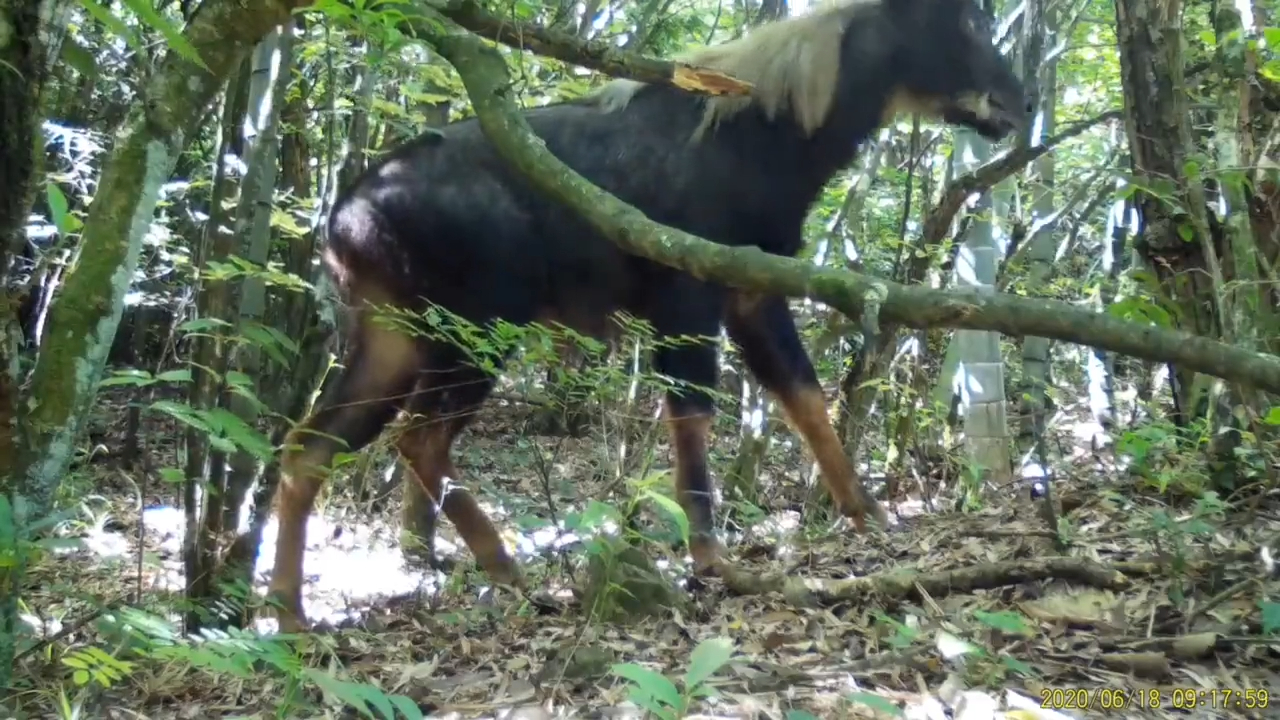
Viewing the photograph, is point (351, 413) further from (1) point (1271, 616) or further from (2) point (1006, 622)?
(1) point (1271, 616)

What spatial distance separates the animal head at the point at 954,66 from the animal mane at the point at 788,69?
0.93ft

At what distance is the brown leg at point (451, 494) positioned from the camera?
408cm

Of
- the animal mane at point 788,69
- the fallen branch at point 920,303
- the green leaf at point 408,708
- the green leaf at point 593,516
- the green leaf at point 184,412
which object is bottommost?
the green leaf at point 408,708

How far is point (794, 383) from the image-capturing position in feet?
15.1

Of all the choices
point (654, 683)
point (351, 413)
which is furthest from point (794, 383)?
point (654, 683)

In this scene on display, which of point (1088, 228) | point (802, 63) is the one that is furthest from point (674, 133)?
point (1088, 228)

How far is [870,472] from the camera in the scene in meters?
6.02

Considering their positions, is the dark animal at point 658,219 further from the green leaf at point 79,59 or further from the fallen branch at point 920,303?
the green leaf at point 79,59

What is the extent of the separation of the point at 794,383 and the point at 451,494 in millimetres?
1617

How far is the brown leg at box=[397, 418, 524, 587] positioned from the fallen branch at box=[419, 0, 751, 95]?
4.89 ft

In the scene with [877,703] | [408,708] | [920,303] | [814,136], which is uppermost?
[814,136]

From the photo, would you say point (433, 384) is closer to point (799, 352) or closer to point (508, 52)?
point (799, 352)

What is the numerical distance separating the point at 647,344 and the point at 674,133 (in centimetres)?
135

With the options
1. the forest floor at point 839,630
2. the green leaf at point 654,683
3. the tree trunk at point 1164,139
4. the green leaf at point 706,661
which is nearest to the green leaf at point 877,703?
the forest floor at point 839,630
